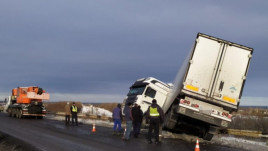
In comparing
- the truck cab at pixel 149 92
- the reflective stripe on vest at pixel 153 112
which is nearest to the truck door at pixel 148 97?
the truck cab at pixel 149 92

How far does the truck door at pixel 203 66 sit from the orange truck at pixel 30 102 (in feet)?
67.0

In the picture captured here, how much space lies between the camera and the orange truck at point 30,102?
31.4 meters

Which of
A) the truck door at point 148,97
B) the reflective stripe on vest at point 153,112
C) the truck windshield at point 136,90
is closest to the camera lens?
the reflective stripe on vest at point 153,112

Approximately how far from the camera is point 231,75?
48.3 ft

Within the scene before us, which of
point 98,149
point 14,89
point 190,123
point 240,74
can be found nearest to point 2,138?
point 98,149

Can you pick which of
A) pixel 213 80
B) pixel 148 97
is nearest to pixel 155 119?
pixel 213 80

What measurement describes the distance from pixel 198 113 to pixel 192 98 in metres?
0.69

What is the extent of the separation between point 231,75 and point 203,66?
4.04 feet

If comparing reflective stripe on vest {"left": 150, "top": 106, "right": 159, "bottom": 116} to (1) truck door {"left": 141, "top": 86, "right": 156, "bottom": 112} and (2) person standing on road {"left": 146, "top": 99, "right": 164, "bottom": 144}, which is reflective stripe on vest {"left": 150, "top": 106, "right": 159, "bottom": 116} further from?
(1) truck door {"left": 141, "top": 86, "right": 156, "bottom": 112}

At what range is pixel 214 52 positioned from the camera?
48.4 ft

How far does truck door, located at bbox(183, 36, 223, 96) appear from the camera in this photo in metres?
14.6

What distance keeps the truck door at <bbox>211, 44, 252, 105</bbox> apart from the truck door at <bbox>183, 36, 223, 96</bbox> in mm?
291

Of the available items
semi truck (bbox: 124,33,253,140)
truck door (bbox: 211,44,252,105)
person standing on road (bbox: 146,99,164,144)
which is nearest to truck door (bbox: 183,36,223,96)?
semi truck (bbox: 124,33,253,140)

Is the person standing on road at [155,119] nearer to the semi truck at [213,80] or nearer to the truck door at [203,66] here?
the semi truck at [213,80]
